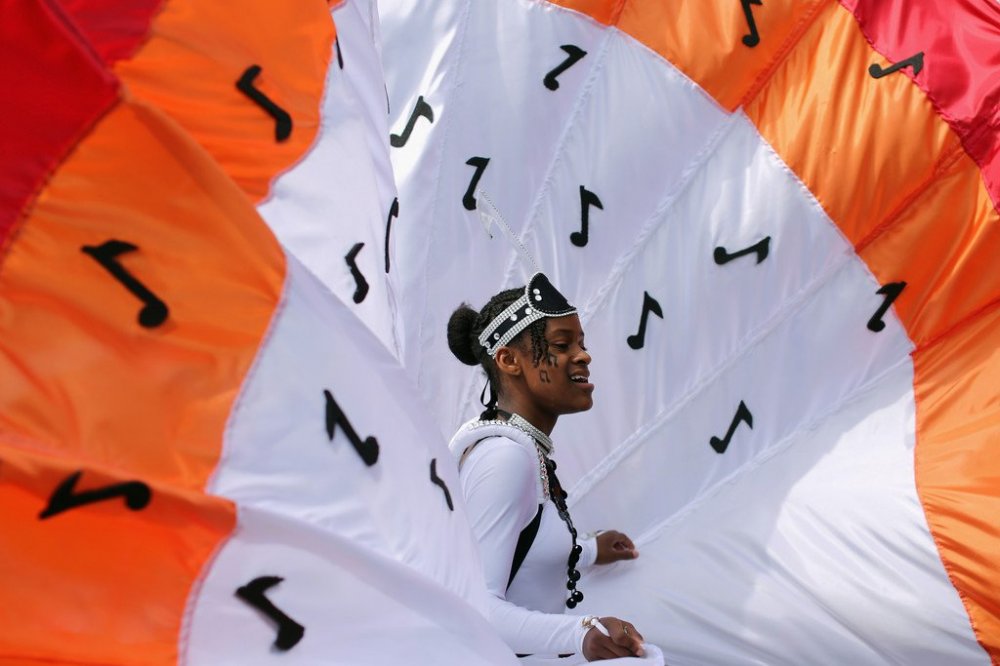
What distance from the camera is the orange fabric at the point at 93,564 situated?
1.64m

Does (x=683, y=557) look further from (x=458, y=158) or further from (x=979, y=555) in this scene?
(x=458, y=158)

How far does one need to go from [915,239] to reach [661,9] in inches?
40.7

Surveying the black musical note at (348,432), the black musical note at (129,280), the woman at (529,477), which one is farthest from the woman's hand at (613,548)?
the black musical note at (129,280)

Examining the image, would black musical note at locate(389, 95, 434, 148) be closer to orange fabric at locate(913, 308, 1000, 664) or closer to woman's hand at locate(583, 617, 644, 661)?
orange fabric at locate(913, 308, 1000, 664)

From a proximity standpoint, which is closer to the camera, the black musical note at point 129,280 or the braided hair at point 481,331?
the black musical note at point 129,280

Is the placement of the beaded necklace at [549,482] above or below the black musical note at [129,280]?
below

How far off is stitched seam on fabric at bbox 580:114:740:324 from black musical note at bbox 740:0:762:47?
8.7 inches

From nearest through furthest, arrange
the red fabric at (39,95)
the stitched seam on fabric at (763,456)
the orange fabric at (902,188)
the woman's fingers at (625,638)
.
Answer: the red fabric at (39,95), the woman's fingers at (625,638), the orange fabric at (902,188), the stitched seam on fabric at (763,456)

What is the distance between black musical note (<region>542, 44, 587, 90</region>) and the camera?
11.7 feet

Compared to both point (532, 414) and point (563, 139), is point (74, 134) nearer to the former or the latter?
point (532, 414)

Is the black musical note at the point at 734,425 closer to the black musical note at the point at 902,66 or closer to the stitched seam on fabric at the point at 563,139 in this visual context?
the stitched seam on fabric at the point at 563,139

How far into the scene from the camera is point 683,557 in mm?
3168

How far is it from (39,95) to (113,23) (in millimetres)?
312

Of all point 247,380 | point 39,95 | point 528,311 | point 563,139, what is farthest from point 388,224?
point 563,139
